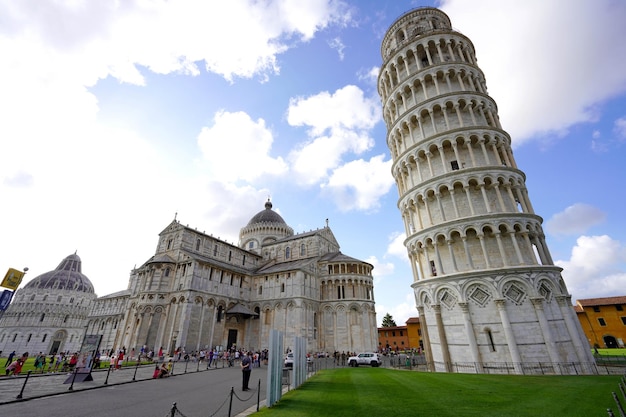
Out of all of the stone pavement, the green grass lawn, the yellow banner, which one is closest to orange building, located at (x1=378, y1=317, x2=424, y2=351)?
the green grass lawn

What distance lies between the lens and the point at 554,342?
16203 millimetres

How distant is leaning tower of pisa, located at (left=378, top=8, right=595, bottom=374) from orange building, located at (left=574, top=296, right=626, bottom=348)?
4001 cm

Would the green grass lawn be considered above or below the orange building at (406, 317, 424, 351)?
below

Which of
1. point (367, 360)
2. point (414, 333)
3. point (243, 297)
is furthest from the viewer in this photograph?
point (414, 333)

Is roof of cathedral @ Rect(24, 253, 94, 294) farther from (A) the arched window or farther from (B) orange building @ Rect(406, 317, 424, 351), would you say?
(A) the arched window

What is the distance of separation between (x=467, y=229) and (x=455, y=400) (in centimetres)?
1358

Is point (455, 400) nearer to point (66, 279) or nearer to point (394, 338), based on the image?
point (394, 338)

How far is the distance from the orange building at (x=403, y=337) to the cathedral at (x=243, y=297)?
18.6 m

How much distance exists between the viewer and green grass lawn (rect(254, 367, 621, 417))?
757cm

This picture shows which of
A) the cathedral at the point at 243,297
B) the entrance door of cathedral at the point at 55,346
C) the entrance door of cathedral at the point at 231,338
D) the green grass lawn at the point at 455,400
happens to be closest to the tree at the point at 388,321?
the cathedral at the point at 243,297

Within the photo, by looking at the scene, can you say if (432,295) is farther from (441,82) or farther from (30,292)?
(30,292)

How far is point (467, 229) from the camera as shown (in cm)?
1978

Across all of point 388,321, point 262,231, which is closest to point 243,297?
point 262,231

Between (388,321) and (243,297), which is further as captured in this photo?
(388,321)
